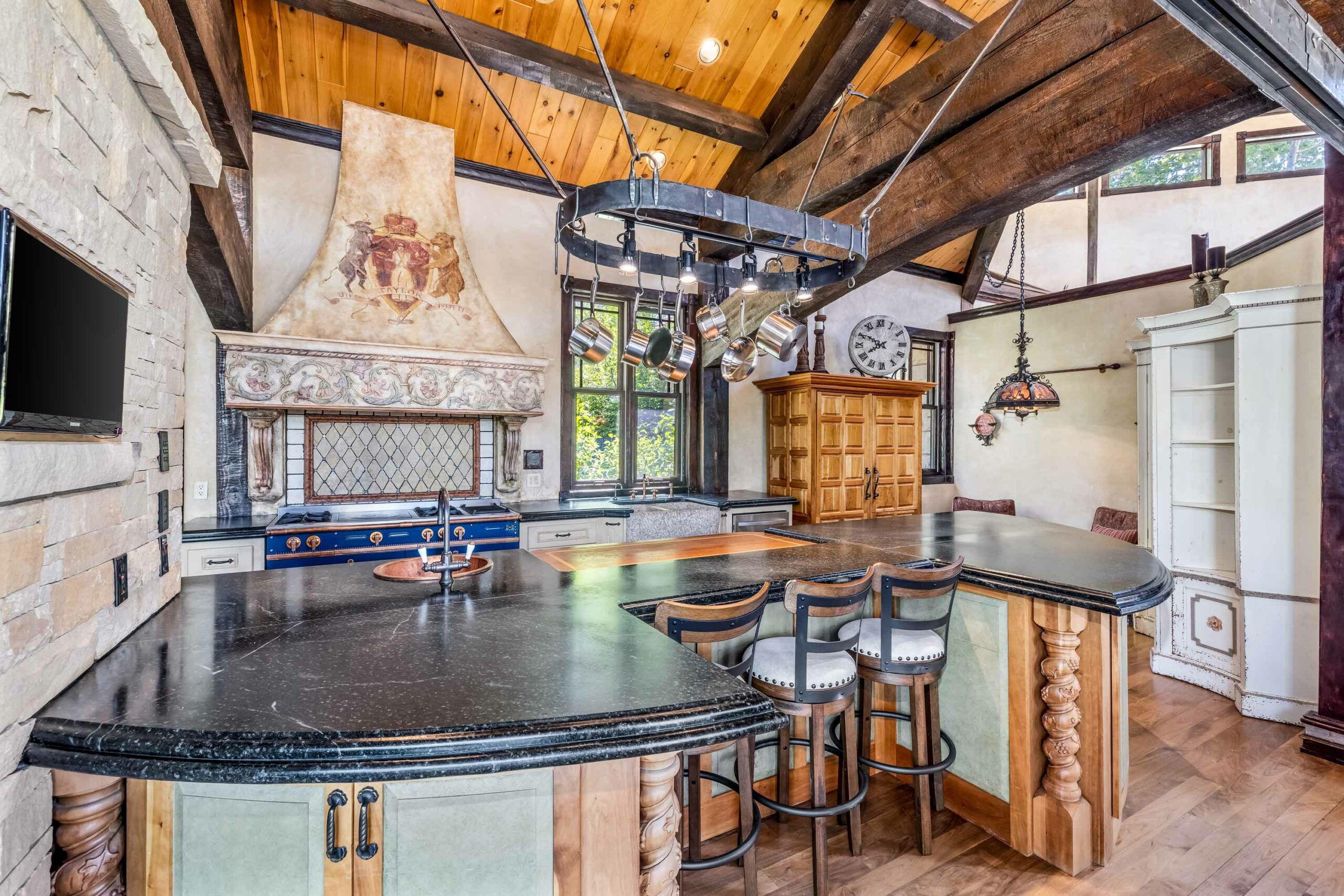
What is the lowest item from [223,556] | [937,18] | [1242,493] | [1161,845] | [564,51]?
[1161,845]

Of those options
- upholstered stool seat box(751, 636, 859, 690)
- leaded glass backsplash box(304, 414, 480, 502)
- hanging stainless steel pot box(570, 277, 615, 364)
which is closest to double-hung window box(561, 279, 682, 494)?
leaded glass backsplash box(304, 414, 480, 502)

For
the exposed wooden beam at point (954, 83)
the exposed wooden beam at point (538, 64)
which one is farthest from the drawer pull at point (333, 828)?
the exposed wooden beam at point (538, 64)

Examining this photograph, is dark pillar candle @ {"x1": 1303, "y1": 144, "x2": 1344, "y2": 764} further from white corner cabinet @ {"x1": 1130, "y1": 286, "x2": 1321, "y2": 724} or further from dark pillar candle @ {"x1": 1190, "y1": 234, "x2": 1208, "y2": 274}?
dark pillar candle @ {"x1": 1190, "y1": 234, "x2": 1208, "y2": 274}

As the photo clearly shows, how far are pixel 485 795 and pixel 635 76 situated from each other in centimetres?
418

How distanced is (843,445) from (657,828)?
4155 mm

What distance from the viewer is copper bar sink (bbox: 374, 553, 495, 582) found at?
2.05m

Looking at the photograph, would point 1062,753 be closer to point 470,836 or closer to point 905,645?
point 905,645

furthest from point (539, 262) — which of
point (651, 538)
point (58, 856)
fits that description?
point (58, 856)

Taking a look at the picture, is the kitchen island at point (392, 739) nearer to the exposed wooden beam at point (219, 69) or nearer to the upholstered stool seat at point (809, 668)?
the upholstered stool seat at point (809, 668)

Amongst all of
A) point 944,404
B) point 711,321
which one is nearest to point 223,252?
point 711,321

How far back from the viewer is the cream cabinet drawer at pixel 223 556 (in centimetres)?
311

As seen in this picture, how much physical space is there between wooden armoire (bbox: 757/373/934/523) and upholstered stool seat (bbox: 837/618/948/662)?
9.00 ft

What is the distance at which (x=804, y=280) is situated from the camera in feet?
7.33

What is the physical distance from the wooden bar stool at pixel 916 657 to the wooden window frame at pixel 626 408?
105 inches
